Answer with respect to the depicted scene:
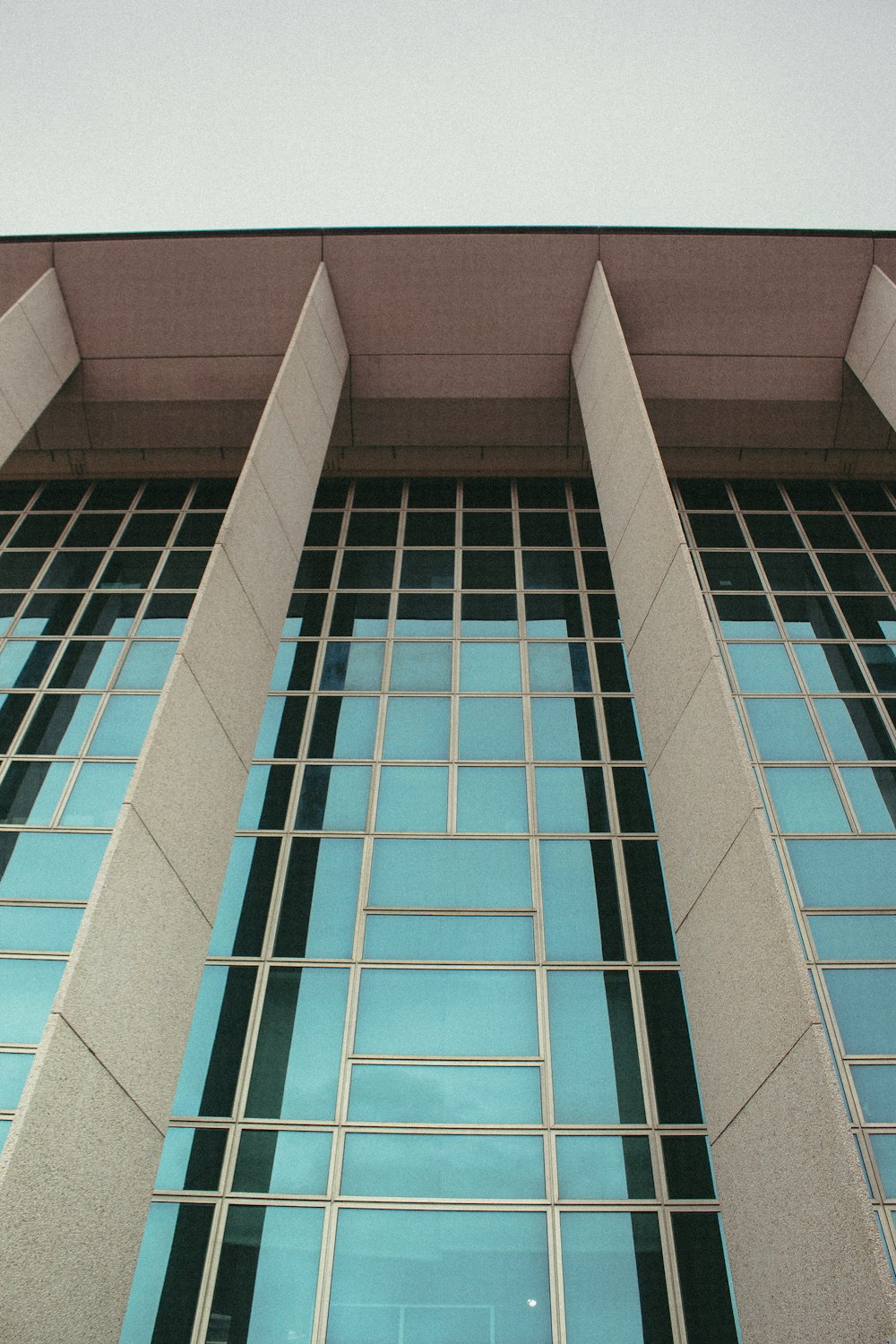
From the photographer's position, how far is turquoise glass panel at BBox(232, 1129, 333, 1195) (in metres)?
9.07

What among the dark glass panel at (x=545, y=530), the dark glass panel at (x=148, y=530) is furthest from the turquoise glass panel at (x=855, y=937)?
the dark glass panel at (x=148, y=530)

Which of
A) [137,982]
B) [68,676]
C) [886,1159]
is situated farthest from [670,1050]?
[68,676]

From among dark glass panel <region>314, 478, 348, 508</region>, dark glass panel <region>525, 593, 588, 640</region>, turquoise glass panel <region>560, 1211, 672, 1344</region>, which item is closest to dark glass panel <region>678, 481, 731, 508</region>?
dark glass panel <region>525, 593, 588, 640</region>

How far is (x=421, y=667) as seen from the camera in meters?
14.8

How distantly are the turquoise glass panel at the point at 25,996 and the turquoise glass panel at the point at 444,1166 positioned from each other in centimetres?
370

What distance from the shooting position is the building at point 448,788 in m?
7.41

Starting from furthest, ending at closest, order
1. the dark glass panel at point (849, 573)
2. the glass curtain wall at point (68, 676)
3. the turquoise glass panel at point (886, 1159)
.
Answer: the dark glass panel at point (849, 573)
the glass curtain wall at point (68, 676)
the turquoise glass panel at point (886, 1159)

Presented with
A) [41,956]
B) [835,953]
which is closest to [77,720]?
[41,956]

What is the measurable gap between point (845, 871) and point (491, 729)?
195 inches

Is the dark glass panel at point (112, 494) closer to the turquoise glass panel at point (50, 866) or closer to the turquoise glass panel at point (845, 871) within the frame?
the turquoise glass panel at point (50, 866)

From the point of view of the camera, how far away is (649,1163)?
30.1 feet

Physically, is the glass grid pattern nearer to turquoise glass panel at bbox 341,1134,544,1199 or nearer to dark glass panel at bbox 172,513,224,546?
turquoise glass panel at bbox 341,1134,544,1199

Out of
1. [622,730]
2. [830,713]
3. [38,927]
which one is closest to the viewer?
[38,927]

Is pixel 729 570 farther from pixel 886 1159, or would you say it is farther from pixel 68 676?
pixel 68 676
